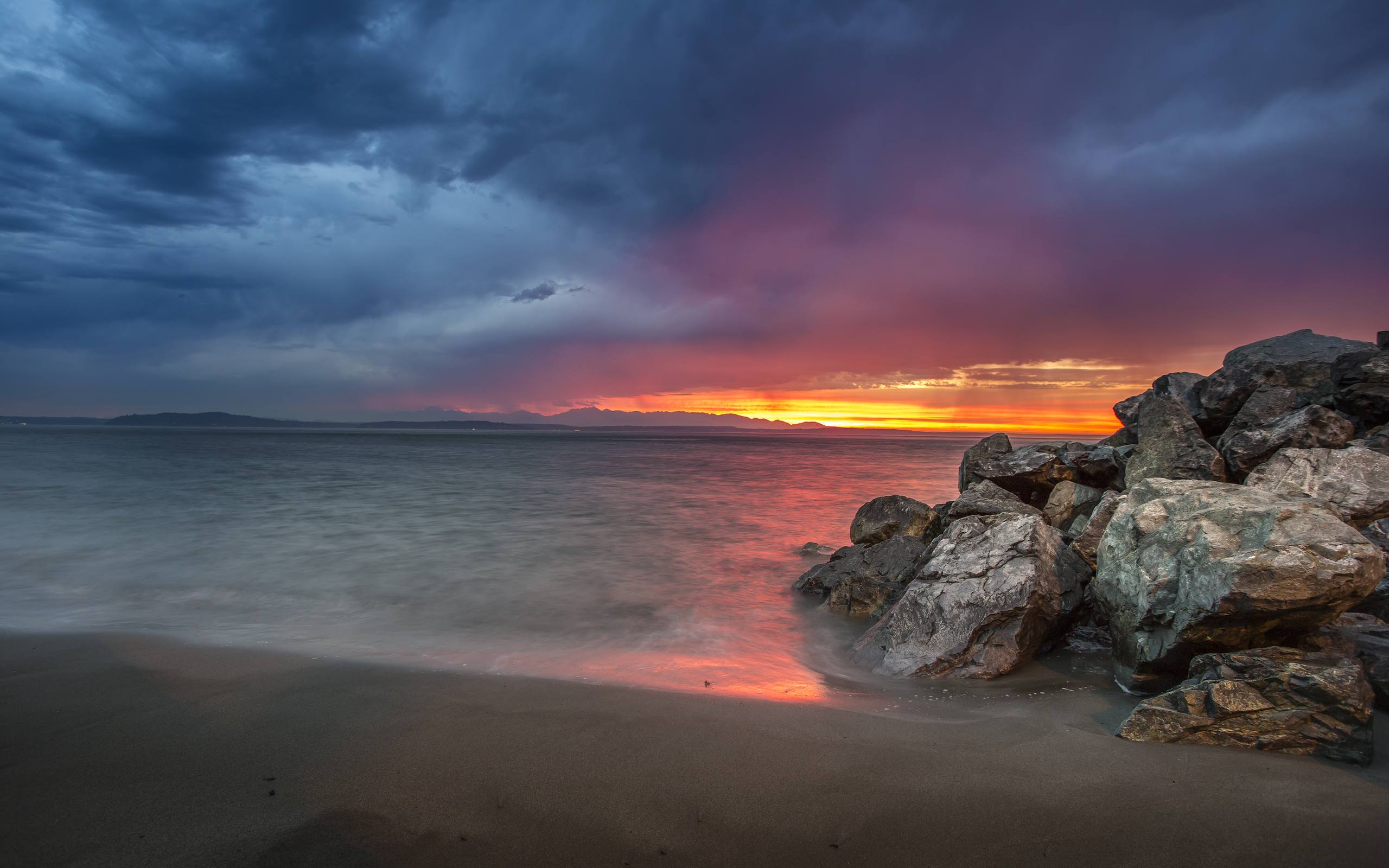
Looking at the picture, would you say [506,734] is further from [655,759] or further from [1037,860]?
[1037,860]

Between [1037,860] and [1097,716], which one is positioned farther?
[1097,716]

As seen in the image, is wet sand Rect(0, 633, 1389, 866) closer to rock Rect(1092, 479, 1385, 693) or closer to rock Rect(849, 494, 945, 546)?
rock Rect(1092, 479, 1385, 693)

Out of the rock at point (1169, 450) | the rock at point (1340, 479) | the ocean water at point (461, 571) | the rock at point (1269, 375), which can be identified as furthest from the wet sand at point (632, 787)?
the rock at point (1269, 375)

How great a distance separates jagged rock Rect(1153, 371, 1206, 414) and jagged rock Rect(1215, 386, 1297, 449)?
2.26 ft

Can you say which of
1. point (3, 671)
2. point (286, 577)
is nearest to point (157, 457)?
point (286, 577)

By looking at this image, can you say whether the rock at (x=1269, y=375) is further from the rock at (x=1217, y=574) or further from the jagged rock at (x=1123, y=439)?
the rock at (x=1217, y=574)

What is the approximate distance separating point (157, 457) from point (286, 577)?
137 feet

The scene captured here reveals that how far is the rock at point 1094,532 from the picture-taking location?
629 cm

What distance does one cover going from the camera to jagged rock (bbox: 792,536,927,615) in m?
7.53

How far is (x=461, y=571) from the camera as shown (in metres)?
10.8

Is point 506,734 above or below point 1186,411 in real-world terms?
below

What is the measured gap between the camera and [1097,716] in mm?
4402

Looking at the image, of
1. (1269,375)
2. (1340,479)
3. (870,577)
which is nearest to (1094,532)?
(1340,479)

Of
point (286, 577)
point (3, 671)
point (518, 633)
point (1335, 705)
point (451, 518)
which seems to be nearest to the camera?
point (1335, 705)
